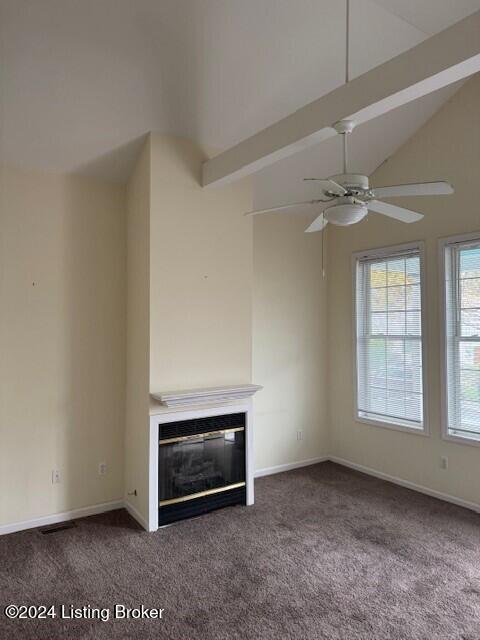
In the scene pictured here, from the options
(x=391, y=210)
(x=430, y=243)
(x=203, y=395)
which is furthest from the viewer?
(x=430, y=243)

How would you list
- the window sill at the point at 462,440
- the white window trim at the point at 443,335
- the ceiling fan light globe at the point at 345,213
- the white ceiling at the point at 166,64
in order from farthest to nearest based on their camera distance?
1. the white window trim at the point at 443,335
2. the window sill at the point at 462,440
3. the white ceiling at the point at 166,64
4. the ceiling fan light globe at the point at 345,213

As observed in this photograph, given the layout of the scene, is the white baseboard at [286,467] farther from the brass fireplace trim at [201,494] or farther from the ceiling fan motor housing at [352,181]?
the ceiling fan motor housing at [352,181]

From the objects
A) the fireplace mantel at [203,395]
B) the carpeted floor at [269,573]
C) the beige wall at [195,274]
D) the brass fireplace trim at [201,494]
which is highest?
the beige wall at [195,274]

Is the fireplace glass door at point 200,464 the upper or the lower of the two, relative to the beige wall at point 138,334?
lower

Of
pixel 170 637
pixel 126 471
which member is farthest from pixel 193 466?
pixel 170 637

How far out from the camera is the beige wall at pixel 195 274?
372cm

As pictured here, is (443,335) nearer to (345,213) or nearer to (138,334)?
(345,213)

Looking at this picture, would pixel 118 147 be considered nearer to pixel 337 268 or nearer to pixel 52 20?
pixel 52 20

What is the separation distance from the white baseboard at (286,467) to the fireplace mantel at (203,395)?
129 centimetres

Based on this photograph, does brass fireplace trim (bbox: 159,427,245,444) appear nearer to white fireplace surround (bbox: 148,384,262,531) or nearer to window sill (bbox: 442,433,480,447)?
white fireplace surround (bbox: 148,384,262,531)

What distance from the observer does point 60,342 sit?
382 centimetres

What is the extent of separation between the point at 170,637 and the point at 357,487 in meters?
2.68

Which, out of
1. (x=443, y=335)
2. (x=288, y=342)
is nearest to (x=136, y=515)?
(x=288, y=342)

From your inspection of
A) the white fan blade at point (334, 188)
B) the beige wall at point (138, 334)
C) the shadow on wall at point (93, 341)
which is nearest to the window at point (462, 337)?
the white fan blade at point (334, 188)
